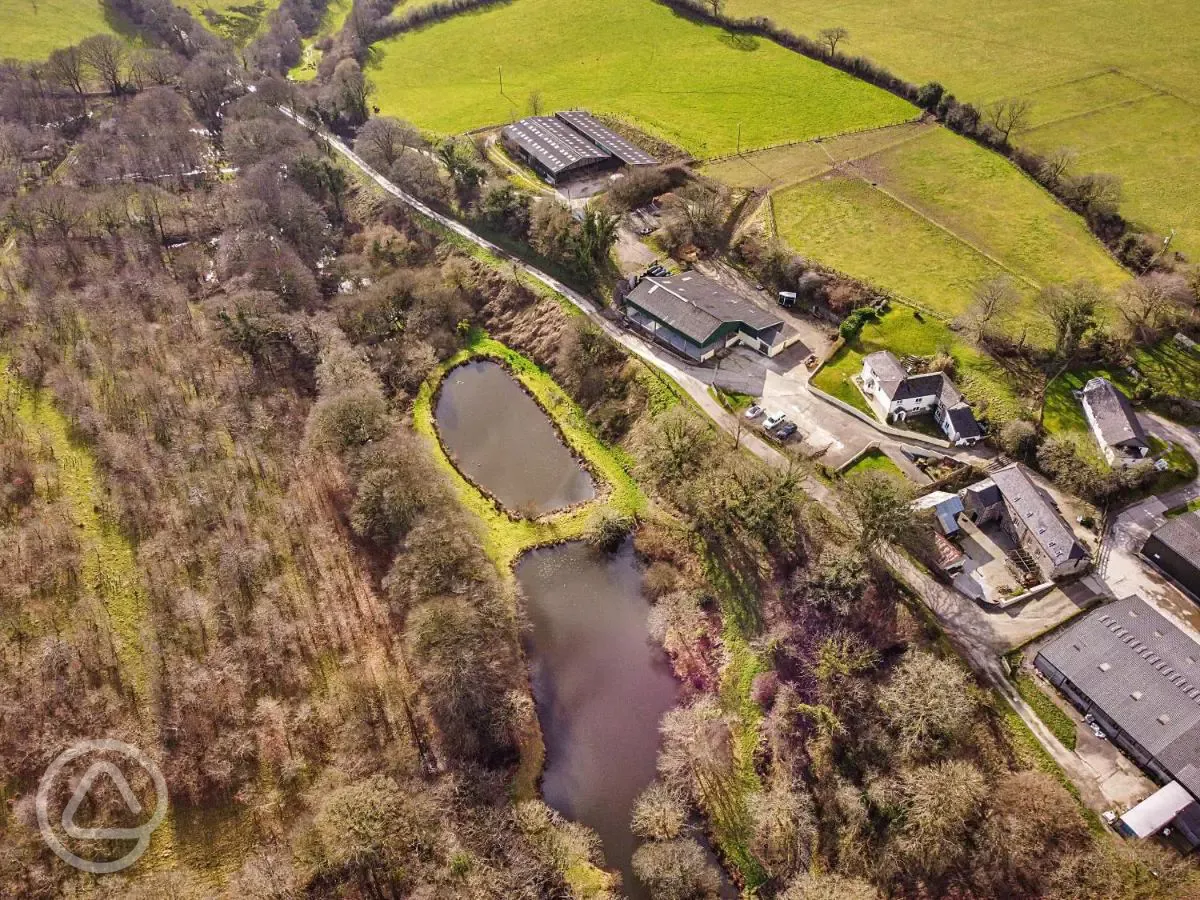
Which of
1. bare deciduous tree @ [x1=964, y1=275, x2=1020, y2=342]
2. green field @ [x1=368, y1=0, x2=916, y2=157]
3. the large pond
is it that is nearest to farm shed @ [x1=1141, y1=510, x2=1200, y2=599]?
bare deciduous tree @ [x1=964, y1=275, x2=1020, y2=342]

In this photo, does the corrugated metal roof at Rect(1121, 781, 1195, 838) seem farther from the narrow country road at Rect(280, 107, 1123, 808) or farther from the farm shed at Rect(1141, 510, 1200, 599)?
the farm shed at Rect(1141, 510, 1200, 599)

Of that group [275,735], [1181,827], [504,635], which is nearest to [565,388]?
[504,635]

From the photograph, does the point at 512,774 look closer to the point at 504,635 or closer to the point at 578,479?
the point at 504,635

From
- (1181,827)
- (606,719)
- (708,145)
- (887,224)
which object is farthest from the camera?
(708,145)

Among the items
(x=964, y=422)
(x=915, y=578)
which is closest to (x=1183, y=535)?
(x=964, y=422)

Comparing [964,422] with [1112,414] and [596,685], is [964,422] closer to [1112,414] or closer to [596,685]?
[1112,414]

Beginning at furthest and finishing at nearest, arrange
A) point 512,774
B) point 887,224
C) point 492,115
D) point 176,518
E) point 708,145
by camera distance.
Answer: point 492,115, point 708,145, point 887,224, point 176,518, point 512,774

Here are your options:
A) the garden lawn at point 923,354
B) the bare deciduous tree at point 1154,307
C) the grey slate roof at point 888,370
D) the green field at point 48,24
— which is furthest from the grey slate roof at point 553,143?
the green field at point 48,24
